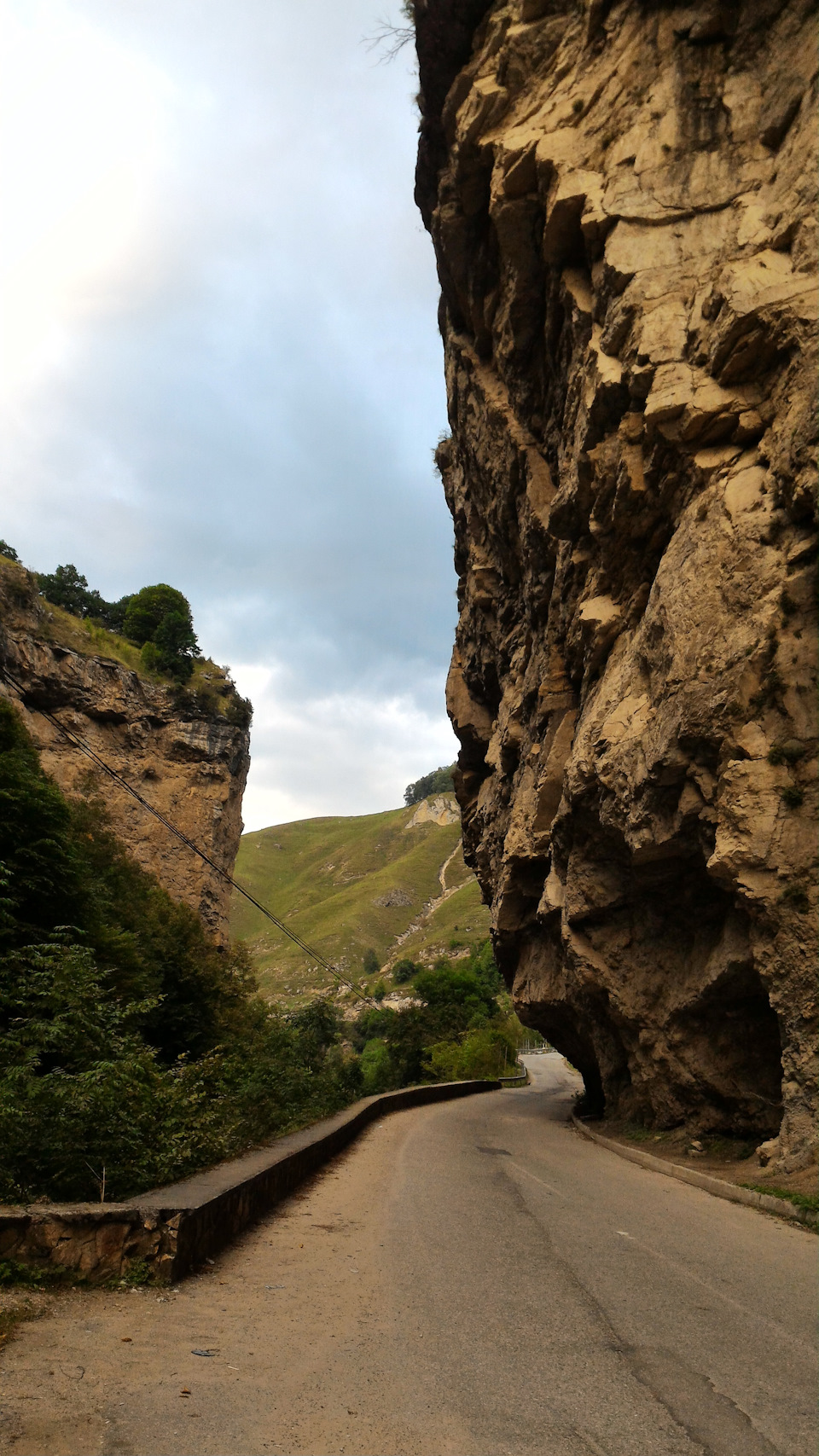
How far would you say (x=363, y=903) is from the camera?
13625cm

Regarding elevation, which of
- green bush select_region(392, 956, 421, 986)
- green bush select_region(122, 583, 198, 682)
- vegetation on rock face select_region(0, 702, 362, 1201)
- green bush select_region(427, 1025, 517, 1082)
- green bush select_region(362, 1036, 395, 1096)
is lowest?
green bush select_region(362, 1036, 395, 1096)

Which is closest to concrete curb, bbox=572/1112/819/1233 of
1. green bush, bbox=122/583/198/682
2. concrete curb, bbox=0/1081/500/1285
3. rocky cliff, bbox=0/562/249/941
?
concrete curb, bbox=0/1081/500/1285

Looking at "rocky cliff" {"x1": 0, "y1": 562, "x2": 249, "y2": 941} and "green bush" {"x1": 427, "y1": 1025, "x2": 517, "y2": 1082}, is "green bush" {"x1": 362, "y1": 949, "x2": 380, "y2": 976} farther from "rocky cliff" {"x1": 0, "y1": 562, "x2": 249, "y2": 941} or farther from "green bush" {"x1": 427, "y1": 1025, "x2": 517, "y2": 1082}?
"green bush" {"x1": 427, "y1": 1025, "x2": 517, "y2": 1082}

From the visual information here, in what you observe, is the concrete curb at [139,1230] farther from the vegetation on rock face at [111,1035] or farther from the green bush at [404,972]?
the green bush at [404,972]

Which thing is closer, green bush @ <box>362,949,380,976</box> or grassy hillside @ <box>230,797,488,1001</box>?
green bush @ <box>362,949,380,976</box>

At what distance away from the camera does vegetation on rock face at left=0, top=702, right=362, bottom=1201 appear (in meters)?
5.56

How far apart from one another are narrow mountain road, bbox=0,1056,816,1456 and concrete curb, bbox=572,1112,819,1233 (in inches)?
12.3


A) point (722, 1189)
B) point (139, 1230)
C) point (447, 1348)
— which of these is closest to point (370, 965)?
point (722, 1189)

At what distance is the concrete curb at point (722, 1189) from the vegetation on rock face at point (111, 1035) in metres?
5.67

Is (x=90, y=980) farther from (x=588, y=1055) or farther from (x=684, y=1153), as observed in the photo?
(x=588, y=1055)

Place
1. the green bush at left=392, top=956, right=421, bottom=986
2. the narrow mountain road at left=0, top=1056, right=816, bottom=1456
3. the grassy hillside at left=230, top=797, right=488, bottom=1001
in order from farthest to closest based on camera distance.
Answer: the grassy hillside at left=230, top=797, right=488, bottom=1001 < the green bush at left=392, top=956, right=421, bottom=986 < the narrow mountain road at left=0, top=1056, right=816, bottom=1456

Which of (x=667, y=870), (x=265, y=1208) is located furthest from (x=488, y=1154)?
(x=265, y=1208)

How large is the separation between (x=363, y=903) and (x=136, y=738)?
9410 centimetres

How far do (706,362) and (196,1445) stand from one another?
13.5 m
